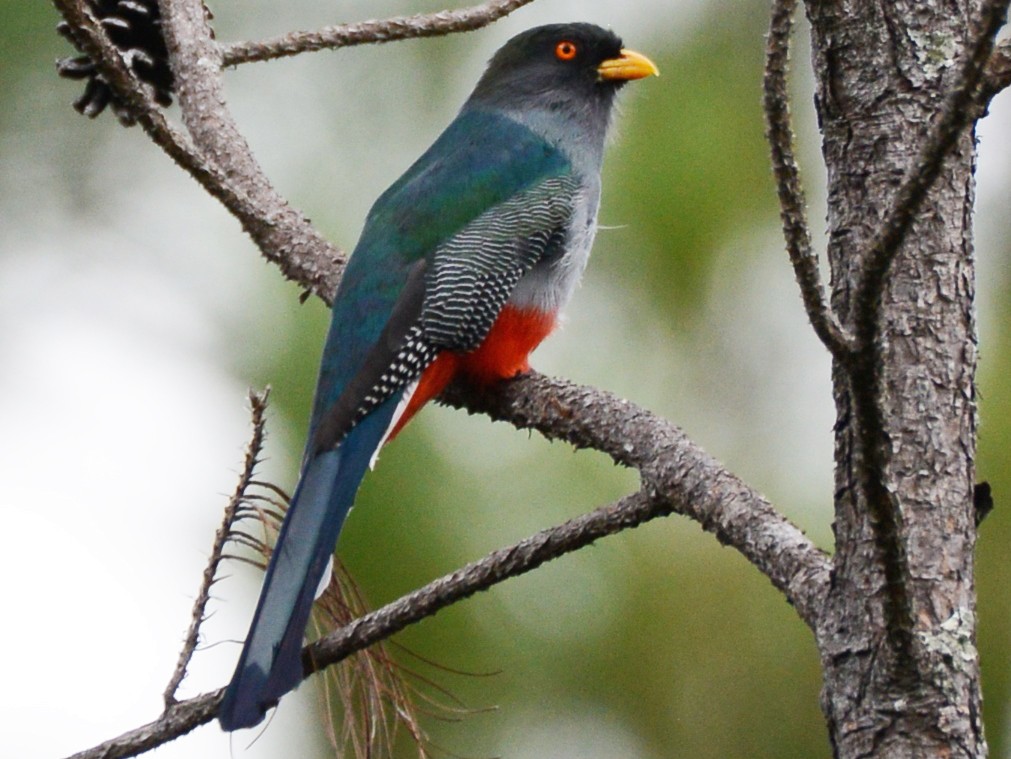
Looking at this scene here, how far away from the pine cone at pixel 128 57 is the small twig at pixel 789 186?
2312mm

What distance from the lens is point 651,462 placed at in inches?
100

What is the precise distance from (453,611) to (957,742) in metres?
2.36

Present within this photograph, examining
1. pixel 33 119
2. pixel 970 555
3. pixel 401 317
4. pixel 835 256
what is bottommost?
pixel 970 555

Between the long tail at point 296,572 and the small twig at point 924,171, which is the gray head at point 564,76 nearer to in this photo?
the long tail at point 296,572

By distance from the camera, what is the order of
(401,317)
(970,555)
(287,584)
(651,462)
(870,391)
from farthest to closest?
1. (401,317)
2. (287,584)
3. (651,462)
4. (970,555)
5. (870,391)

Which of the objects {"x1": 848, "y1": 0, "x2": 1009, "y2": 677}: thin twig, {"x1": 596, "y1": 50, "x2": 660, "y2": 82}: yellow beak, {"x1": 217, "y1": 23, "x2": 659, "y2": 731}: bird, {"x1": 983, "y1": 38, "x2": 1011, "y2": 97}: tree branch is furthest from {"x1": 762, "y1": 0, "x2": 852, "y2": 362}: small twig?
{"x1": 596, "y1": 50, "x2": 660, "y2": 82}: yellow beak

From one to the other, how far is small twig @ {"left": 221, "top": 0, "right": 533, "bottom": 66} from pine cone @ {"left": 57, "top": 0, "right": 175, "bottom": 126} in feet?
1.16

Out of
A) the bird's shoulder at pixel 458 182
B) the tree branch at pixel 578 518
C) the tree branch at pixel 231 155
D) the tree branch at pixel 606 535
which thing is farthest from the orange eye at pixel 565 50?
the tree branch at pixel 606 535

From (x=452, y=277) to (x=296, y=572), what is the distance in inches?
48.1

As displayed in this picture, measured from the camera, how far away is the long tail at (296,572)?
255 cm

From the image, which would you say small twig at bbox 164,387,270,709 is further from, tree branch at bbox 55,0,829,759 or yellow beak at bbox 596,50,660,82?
yellow beak at bbox 596,50,660,82

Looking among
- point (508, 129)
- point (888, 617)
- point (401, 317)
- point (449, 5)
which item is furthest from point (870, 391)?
point (449, 5)

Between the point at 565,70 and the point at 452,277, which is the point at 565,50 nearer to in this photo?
the point at 565,70

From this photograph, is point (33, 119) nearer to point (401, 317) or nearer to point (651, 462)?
point (401, 317)
